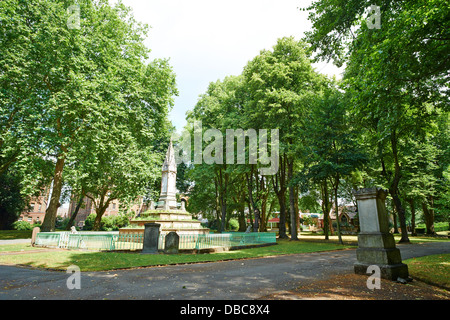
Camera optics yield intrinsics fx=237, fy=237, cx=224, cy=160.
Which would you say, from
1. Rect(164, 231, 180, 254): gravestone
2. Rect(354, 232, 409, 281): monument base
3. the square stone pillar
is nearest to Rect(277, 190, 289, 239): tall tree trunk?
Rect(164, 231, 180, 254): gravestone

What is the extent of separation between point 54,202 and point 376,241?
70.8 ft

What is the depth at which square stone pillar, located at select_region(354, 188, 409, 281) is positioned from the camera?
7.07 m

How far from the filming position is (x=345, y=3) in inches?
466

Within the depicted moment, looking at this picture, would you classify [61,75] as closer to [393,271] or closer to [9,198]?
[393,271]

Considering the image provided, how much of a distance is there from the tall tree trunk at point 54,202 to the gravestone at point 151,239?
33.5ft

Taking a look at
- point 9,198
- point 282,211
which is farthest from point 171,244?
point 9,198

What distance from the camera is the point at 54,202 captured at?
18.8 metres

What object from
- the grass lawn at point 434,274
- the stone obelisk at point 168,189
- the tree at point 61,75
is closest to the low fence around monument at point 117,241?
the tree at point 61,75

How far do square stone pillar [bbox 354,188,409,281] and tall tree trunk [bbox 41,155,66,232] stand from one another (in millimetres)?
20287

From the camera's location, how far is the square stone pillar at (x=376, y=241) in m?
7.07

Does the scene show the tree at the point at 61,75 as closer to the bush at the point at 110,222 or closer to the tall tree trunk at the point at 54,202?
the tall tree trunk at the point at 54,202

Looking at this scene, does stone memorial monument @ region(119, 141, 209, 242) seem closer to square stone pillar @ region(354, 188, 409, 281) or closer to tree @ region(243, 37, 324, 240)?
tree @ region(243, 37, 324, 240)
